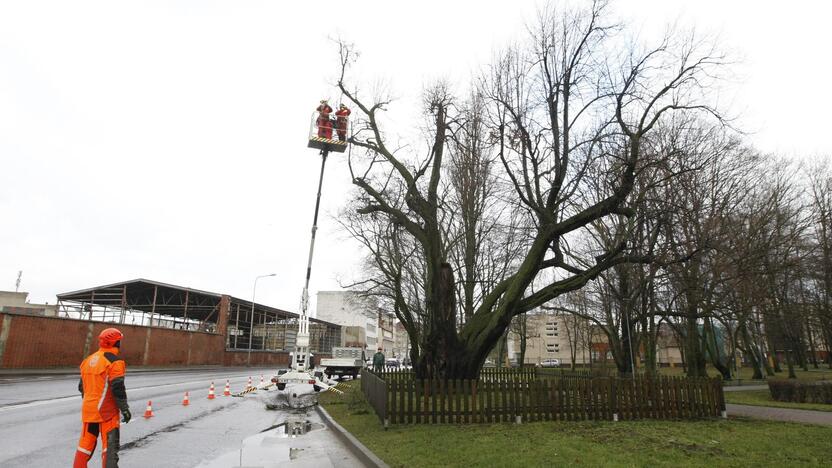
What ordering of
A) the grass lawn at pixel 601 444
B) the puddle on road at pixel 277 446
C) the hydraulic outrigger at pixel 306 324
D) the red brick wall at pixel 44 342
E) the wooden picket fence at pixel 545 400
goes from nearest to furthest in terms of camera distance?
the grass lawn at pixel 601 444 → the puddle on road at pixel 277 446 → the wooden picket fence at pixel 545 400 → the hydraulic outrigger at pixel 306 324 → the red brick wall at pixel 44 342

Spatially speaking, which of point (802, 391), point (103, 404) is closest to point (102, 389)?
point (103, 404)

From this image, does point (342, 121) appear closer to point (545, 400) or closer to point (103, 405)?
point (545, 400)

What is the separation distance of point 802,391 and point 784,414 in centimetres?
456

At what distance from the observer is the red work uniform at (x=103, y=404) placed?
216 inches

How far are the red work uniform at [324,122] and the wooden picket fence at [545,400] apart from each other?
1065cm

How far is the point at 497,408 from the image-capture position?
36.7ft

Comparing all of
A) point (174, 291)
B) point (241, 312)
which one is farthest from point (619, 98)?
point (241, 312)

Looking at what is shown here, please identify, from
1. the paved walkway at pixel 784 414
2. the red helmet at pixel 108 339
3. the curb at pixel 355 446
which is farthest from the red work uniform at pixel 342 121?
the paved walkway at pixel 784 414

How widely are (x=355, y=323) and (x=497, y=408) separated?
96075 mm

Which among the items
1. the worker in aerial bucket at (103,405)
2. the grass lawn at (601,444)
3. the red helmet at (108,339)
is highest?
the red helmet at (108,339)

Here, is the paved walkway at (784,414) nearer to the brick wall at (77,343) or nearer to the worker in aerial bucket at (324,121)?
the worker in aerial bucket at (324,121)

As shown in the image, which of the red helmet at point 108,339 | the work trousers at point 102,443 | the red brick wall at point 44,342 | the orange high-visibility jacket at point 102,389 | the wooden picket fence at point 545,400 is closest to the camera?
the work trousers at point 102,443

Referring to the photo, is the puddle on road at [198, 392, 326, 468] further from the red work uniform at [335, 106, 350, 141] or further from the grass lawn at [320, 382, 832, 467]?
the red work uniform at [335, 106, 350, 141]

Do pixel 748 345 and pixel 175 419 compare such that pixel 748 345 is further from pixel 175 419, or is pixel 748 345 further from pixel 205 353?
pixel 205 353
